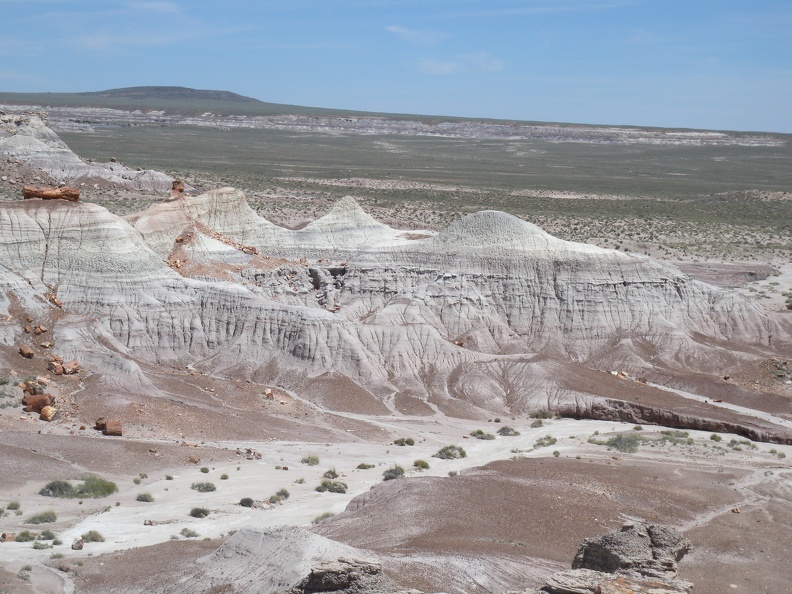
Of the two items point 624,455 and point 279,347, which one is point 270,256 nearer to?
point 279,347

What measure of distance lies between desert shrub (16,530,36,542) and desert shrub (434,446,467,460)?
622 inches

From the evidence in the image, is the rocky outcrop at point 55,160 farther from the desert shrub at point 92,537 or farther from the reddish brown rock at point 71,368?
the desert shrub at point 92,537

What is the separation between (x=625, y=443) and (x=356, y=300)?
60.7ft

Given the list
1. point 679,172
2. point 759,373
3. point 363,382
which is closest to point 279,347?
point 363,382

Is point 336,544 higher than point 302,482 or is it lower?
higher

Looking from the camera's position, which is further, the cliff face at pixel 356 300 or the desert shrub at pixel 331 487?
the cliff face at pixel 356 300

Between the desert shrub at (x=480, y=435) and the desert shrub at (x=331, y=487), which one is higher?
the desert shrub at (x=331, y=487)

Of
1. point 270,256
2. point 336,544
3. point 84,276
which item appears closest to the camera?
point 336,544

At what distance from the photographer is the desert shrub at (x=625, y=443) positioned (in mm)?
39500

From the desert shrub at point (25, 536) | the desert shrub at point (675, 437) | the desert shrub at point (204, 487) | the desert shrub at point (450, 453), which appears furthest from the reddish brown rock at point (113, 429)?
the desert shrub at point (675, 437)

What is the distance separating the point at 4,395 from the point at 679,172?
159 meters

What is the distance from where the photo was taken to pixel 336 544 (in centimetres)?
2222

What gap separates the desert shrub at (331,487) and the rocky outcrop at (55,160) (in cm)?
7259

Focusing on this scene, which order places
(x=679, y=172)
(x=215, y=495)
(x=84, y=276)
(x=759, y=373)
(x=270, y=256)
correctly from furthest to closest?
(x=679, y=172) < (x=270, y=256) < (x=759, y=373) < (x=84, y=276) < (x=215, y=495)
